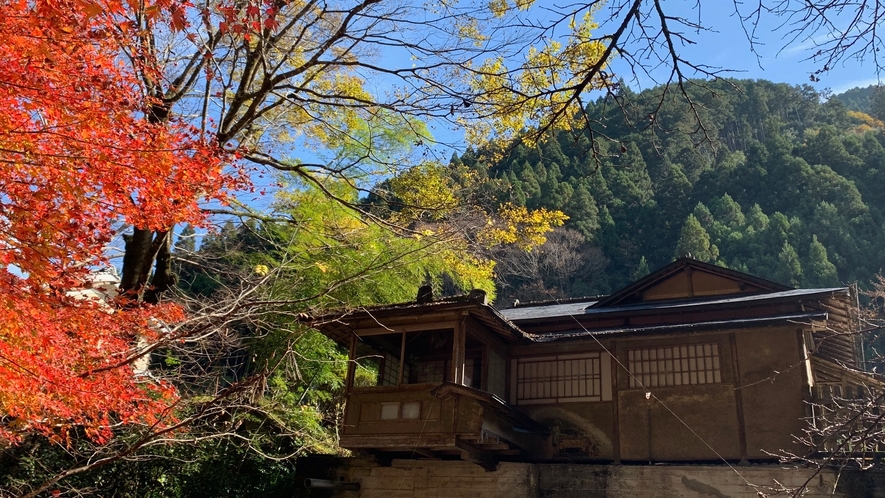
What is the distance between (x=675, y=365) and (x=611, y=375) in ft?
4.82

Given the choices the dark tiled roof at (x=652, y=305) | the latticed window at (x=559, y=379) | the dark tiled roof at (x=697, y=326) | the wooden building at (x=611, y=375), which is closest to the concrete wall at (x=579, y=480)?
the wooden building at (x=611, y=375)

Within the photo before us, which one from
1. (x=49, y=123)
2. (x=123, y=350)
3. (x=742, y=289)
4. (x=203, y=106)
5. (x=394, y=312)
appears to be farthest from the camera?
(x=742, y=289)

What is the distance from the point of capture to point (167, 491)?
13.6 meters

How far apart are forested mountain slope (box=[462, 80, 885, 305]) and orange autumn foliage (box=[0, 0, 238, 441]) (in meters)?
27.2

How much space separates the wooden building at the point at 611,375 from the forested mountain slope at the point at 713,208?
19760 millimetres

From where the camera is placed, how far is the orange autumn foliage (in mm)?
6848

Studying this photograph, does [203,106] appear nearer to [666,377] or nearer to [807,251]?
[666,377]

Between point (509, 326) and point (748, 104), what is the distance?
2150 inches

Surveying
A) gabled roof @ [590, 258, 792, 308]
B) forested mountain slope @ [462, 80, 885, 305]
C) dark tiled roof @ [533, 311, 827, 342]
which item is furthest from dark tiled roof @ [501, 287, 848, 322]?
forested mountain slope @ [462, 80, 885, 305]

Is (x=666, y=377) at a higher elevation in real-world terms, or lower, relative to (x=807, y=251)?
lower

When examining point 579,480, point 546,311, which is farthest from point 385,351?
point 579,480

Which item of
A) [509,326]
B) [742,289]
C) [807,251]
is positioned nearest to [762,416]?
[742,289]

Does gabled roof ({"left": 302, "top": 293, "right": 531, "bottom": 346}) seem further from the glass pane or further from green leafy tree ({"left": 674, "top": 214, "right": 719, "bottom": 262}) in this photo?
green leafy tree ({"left": 674, "top": 214, "right": 719, "bottom": 262})

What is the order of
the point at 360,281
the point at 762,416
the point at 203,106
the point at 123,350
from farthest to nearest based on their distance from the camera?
the point at 360,281, the point at 762,416, the point at 203,106, the point at 123,350
